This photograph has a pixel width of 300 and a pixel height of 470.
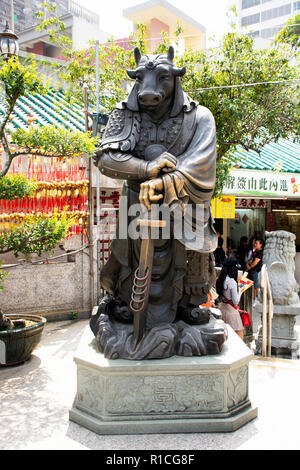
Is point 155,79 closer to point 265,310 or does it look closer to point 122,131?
point 122,131

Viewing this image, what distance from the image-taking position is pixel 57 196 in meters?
6.99

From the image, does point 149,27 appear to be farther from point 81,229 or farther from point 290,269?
point 290,269

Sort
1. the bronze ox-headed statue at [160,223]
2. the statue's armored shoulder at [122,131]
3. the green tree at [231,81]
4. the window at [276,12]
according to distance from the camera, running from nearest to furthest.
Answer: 1. the bronze ox-headed statue at [160,223]
2. the statue's armored shoulder at [122,131]
3. the green tree at [231,81]
4. the window at [276,12]

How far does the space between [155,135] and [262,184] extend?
6744 millimetres

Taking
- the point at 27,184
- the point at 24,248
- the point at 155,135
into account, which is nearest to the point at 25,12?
the point at 27,184

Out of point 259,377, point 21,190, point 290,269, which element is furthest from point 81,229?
point 259,377

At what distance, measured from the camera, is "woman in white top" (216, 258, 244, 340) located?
5.32m

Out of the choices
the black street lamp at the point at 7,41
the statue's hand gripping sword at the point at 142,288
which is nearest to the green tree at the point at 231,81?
the black street lamp at the point at 7,41

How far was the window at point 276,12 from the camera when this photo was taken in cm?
3741

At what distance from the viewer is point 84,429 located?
303cm

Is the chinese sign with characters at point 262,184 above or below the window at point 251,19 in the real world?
below

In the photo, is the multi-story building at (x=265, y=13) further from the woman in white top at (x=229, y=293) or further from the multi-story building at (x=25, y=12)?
the woman in white top at (x=229, y=293)

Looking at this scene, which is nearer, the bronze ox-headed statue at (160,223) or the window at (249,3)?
the bronze ox-headed statue at (160,223)

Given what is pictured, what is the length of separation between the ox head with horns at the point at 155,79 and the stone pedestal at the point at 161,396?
2129mm
